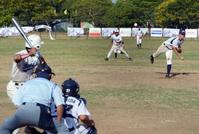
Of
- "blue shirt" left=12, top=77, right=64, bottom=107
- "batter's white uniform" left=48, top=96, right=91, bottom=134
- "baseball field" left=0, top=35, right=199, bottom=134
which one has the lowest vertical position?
"baseball field" left=0, top=35, right=199, bottom=134

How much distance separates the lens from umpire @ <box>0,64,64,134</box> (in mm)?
8039

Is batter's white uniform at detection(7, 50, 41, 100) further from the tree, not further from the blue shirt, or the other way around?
the tree

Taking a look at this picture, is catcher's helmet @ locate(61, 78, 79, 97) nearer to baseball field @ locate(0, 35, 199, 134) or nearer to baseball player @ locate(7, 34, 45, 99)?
baseball player @ locate(7, 34, 45, 99)

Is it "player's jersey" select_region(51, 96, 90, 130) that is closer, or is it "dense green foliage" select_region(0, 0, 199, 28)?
"player's jersey" select_region(51, 96, 90, 130)

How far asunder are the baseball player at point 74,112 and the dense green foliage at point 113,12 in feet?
260

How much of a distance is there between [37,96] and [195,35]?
70819 mm

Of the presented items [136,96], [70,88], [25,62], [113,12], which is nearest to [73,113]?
[70,88]

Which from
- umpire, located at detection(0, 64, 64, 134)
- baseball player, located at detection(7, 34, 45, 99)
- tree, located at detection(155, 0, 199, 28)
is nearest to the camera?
umpire, located at detection(0, 64, 64, 134)

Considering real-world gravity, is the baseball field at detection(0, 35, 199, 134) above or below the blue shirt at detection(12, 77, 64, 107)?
below

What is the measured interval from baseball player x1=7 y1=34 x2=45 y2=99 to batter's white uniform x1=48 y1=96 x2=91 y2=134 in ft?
8.15

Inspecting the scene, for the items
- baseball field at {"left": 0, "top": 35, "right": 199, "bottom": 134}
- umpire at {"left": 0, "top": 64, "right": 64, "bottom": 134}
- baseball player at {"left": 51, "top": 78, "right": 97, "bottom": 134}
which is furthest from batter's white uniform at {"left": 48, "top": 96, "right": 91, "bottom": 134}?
baseball field at {"left": 0, "top": 35, "right": 199, "bottom": 134}

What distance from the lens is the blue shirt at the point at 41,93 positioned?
26.7ft

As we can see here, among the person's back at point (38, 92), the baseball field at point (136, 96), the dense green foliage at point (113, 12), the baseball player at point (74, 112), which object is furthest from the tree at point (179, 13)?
the person's back at point (38, 92)

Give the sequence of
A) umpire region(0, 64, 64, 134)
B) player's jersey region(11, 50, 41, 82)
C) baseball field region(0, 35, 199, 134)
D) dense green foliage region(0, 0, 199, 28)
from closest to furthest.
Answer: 1. umpire region(0, 64, 64, 134)
2. player's jersey region(11, 50, 41, 82)
3. baseball field region(0, 35, 199, 134)
4. dense green foliage region(0, 0, 199, 28)
